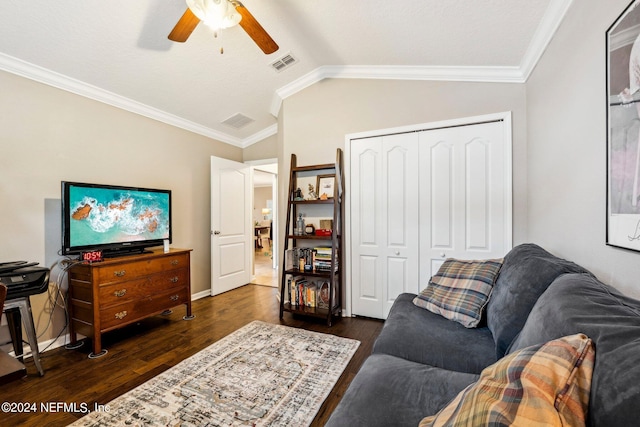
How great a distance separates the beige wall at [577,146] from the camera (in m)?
1.25

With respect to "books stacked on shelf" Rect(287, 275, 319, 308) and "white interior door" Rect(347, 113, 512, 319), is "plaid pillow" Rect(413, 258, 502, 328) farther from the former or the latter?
"books stacked on shelf" Rect(287, 275, 319, 308)

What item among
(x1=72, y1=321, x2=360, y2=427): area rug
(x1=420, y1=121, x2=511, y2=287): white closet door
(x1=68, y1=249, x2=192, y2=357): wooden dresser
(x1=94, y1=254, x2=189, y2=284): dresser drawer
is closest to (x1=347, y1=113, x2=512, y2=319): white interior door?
(x1=420, y1=121, x2=511, y2=287): white closet door

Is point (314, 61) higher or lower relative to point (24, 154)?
higher

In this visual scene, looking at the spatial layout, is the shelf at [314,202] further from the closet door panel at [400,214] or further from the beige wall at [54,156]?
the beige wall at [54,156]

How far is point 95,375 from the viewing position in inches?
81.0

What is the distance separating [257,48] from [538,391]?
302cm

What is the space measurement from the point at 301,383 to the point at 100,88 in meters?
3.38

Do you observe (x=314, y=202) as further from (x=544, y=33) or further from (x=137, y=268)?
(x=544, y=33)

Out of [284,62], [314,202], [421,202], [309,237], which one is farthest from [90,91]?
[421,202]

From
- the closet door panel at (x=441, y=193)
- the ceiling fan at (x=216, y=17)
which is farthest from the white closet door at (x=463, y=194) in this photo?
the ceiling fan at (x=216, y=17)

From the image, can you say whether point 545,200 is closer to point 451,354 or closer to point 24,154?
point 451,354

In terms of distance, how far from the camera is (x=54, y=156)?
2.51 meters


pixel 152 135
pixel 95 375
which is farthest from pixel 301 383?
pixel 152 135

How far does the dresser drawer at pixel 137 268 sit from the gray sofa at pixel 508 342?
236 centimetres
